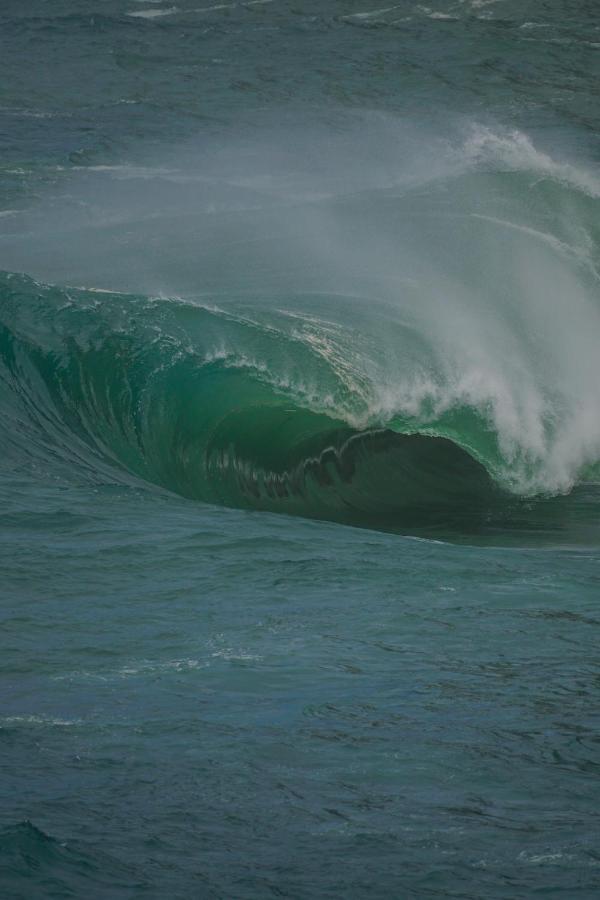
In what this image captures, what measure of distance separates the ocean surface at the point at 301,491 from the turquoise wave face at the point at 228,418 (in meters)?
0.05

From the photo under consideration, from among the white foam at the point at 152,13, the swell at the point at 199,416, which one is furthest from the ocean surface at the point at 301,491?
the white foam at the point at 152,13

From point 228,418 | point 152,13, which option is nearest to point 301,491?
point 228,418

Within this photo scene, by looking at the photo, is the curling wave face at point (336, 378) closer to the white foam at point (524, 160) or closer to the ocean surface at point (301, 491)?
the ocean surface at point (301, 491)

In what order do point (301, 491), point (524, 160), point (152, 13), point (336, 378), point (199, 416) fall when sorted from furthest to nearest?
point (152, 13)
point (524, 160)
point (336, 378)
point (199, 416)
point (301, 491)

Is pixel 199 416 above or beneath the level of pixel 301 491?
above

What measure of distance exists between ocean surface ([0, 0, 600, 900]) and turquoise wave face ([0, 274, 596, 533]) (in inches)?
1.8

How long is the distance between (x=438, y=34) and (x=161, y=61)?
7.97 meters

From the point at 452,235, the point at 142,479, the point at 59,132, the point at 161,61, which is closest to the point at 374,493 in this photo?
the point at 142,479

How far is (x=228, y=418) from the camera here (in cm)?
1354

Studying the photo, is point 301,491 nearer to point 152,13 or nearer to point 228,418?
point 228,418

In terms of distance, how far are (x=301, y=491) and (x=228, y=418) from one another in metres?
1.22

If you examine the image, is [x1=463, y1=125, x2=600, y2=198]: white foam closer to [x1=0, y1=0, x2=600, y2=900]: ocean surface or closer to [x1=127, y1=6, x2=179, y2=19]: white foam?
[x1=0, y1=0, x2=600, y2=900]: ocean surface

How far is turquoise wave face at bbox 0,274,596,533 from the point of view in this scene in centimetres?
1245

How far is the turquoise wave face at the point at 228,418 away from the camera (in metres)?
12.5
